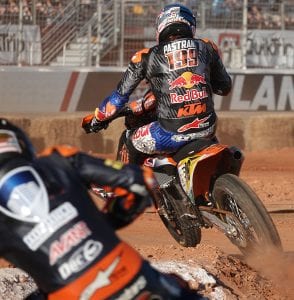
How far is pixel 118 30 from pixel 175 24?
33.1 ft

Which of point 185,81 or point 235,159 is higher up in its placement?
point 185,81

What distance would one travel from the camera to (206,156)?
6.69 metres

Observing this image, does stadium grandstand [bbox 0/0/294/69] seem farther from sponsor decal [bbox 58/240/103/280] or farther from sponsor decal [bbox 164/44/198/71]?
sponsor decal [bbox 58/240/103/280]

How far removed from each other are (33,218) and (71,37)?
1365cm

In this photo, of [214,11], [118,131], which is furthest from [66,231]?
[214,11]

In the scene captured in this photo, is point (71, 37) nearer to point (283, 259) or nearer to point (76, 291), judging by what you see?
point (283, 259)

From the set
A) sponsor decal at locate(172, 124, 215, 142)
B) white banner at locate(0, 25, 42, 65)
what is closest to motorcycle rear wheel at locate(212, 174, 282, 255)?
sponsor decal at locate(172, 124, 215, 142)

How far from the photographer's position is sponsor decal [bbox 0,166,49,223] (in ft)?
11.9

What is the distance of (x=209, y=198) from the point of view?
687cm

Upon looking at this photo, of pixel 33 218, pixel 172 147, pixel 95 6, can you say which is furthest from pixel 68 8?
pixel 33 218

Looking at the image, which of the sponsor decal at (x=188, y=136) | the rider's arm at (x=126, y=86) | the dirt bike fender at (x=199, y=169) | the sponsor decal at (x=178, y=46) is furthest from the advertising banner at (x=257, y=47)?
the dirt bike fender at (x=199, y=169)

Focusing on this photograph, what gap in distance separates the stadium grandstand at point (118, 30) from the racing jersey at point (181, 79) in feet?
31.5

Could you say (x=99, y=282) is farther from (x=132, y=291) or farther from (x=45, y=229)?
(x=45, y=229)

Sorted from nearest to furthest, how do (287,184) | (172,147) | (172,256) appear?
(172,256) < (172,147) < (287,184)
